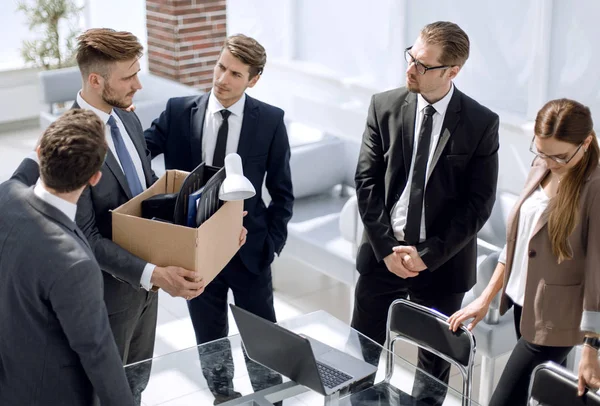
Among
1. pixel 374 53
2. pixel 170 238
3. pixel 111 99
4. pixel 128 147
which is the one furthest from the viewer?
pixel 374 53

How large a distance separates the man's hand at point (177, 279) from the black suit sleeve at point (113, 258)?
0.06 meters

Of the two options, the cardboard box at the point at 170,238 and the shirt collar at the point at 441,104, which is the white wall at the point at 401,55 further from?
the cardboard box at the point at 170,238

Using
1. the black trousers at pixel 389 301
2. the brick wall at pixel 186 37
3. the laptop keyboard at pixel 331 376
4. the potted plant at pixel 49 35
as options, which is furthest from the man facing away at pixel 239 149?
the potted plant at pixel 49 35

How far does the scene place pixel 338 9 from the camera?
7.77 metres

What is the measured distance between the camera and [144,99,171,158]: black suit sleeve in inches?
148

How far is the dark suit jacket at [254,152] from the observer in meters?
3.70

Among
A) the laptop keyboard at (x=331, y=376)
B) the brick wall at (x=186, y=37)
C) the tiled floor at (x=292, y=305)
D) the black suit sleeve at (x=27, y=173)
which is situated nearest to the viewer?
the black suit sleeve at (x=27, y=173)

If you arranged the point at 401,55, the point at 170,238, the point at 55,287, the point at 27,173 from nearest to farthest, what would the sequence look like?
the point at 55,287 → the point at 27,173 → the point at 170,238 → the point at 401,55

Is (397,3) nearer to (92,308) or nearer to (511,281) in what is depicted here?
(511,281)

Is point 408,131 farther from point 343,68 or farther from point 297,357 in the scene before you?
point 343,68

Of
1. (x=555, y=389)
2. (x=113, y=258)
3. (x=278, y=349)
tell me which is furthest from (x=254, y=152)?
(x=555, y=389)

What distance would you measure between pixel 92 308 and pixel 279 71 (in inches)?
243

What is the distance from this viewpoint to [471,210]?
3.56 metres

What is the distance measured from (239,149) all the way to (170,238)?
744 mm
